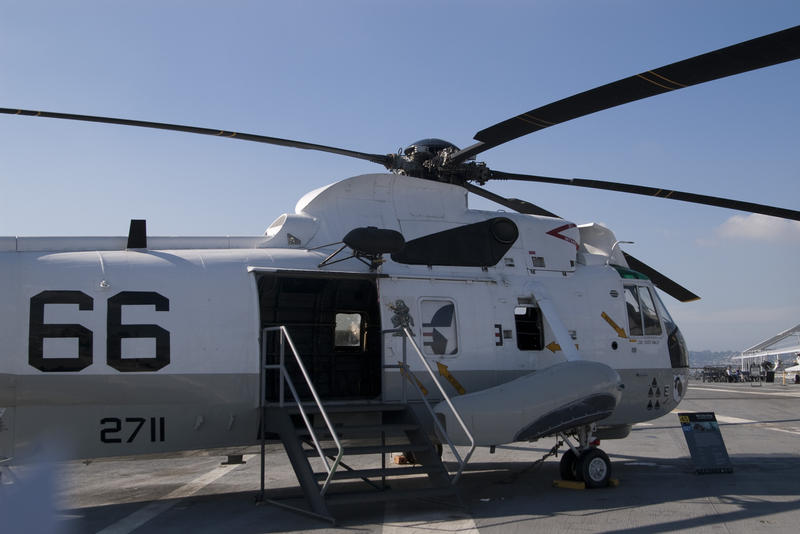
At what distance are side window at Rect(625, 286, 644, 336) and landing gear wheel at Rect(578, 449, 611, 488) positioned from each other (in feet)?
8.20

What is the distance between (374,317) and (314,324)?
3.45 ft

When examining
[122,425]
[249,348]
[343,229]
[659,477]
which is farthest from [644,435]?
[122,425]

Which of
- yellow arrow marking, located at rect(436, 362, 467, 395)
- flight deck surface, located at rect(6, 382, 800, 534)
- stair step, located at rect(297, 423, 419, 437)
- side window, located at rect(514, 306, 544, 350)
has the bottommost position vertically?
flight deck surface, located at rect(6, 382, 800, 534)

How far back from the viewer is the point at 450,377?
1105cm

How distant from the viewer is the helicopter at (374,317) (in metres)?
9.12

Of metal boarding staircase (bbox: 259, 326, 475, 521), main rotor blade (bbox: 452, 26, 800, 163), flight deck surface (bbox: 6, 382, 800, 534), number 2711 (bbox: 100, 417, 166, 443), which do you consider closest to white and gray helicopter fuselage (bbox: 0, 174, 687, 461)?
number 2711 (bbox: 100, 417, 166, 443)

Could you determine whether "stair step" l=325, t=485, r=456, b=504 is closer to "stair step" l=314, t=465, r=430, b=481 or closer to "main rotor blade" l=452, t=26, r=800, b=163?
"stair step" l=314, t=465, r=430, b=481

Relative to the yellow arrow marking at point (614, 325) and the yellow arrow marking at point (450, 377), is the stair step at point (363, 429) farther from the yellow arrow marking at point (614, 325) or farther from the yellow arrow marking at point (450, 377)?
the yellow arrow marking at point (614, 325)

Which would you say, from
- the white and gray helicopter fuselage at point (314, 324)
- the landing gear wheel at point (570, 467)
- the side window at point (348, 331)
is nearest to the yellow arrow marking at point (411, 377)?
the white and gray helicopter fuselage at point (314, 324)

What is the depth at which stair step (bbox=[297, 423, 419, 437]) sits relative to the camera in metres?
9.28

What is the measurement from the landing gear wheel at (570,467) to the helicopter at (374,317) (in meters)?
0.04

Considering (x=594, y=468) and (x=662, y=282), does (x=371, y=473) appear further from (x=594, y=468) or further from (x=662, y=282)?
(x=662, y=282)

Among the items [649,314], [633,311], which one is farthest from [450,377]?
[649,314]

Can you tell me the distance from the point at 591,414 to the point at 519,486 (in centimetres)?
203
